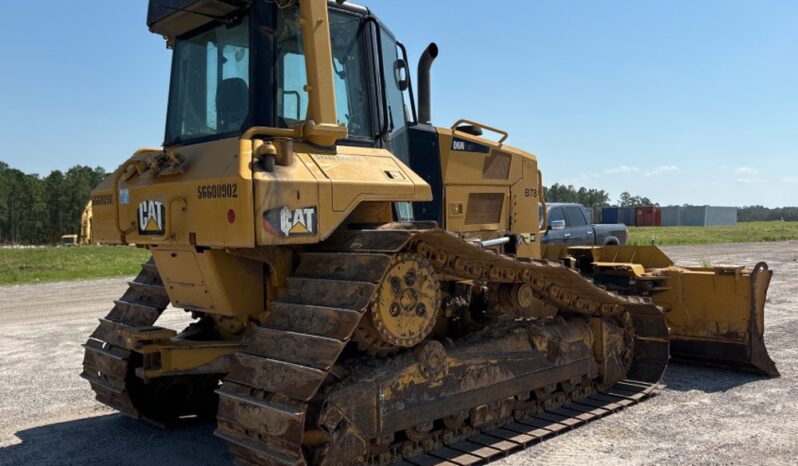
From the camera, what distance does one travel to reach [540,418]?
596cm

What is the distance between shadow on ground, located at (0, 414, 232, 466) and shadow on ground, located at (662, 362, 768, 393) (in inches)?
184

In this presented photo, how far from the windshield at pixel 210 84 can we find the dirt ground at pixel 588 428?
2.55m

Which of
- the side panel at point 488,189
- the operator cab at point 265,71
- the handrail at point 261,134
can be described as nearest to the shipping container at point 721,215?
the side panel at point 488,189

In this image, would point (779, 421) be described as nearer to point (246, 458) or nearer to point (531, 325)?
point (531, 325)

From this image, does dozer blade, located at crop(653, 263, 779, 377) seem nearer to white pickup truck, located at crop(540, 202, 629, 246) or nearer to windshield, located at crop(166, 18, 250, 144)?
windshield, located at crop(166, 18, 250, 144)

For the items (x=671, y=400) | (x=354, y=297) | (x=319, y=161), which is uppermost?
(x=319, y=161)

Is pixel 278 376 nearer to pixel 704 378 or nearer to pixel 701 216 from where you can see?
pixel 704 378

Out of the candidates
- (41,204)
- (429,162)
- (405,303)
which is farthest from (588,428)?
(41,204)

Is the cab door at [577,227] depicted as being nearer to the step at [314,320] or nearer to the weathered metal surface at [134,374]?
the weathered metal surface at [134,374]

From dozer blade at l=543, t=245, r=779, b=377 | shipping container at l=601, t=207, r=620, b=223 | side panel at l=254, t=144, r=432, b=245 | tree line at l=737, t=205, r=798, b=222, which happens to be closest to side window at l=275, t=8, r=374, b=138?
side panel at l=254, t=144, r=432, b=245

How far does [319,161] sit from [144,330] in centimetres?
202

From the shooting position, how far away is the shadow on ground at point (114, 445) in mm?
5281

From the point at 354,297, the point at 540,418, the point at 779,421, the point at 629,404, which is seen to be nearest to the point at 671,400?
the point at 629,404

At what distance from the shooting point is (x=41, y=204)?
7006cm
